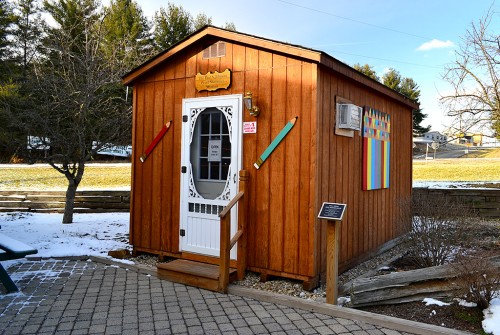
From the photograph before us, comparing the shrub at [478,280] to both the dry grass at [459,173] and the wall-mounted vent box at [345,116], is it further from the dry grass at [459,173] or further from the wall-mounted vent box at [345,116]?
the dry grass at [459,173]

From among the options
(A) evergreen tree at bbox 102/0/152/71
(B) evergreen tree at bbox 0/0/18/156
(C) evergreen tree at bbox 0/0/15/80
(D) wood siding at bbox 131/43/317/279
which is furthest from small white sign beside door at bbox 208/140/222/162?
(C) evergreen tree at bbox 0/0/15/80

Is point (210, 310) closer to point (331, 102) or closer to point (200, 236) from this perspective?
point (200, 236)

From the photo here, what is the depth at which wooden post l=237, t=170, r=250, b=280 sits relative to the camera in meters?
4.78

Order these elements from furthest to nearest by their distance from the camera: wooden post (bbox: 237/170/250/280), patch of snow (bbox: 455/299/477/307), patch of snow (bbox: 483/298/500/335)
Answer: wooden post (bbox: 237/170/250/280) < patch of snow (bbox: 455/299/477/307) < patch of snow (bbox: 483/298/500/335)

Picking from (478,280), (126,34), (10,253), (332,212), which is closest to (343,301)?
(332,212)

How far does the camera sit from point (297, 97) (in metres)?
4.62

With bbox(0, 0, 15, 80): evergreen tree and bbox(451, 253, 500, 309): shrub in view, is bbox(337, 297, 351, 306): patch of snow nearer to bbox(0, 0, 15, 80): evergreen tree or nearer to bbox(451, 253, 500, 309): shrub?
bbox(451, 253, 500, 309): shrub

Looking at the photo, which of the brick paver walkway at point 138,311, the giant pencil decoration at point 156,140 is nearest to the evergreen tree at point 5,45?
the giant pencil decoration at point 156,140

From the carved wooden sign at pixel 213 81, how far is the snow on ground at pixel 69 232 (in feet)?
9.76

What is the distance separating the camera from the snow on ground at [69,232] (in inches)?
240

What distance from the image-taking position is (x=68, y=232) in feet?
24.0

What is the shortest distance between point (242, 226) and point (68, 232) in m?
4.19

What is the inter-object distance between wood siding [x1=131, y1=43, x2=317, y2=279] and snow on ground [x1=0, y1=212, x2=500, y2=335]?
1073 millimetres

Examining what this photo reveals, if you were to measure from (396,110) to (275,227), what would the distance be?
3.93 metres
